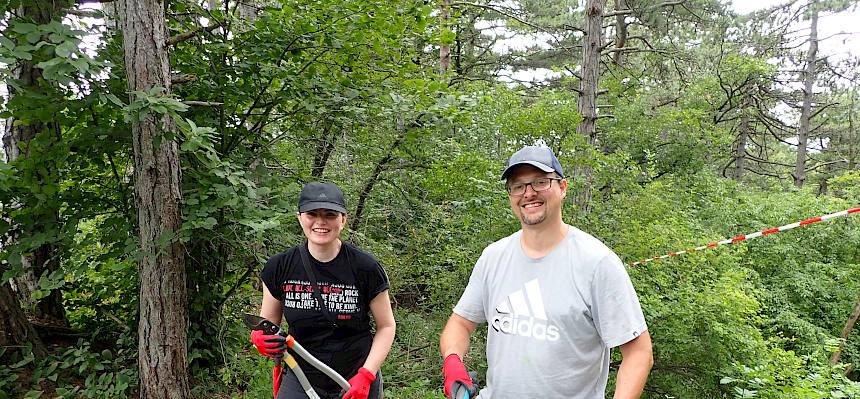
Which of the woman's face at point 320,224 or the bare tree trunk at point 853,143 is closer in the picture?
the woman's face at point 320,224

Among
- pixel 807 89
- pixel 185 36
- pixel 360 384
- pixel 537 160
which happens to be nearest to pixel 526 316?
pixel 537 160

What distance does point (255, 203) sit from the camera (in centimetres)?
390

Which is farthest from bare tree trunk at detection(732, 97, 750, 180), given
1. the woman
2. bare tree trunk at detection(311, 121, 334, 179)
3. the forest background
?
the woman

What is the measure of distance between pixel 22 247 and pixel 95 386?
1.24 metres

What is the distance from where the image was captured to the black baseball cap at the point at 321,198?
2525mm

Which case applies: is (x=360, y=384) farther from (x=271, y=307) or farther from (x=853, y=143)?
(x=853, y=143)

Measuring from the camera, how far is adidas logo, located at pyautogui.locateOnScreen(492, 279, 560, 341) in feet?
5.77

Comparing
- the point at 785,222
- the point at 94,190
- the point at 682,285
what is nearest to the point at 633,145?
the point at 785,222

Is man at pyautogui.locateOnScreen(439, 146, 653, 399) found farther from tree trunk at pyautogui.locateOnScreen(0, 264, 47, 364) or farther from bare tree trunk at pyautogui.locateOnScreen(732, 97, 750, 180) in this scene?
bare tree trunk at pyautogui.locateOnScreen(732, 97, 750, 180)

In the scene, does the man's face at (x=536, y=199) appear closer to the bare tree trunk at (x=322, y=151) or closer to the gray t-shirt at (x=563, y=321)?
the gray t-shirt at (x=563, y=321)

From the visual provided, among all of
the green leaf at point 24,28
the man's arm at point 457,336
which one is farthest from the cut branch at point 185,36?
the man's arm at point 457,336

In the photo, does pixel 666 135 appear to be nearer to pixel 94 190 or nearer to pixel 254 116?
pixel 254 116

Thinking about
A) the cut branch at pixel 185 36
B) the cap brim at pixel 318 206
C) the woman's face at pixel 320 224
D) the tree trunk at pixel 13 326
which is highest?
the cut branch at pixel 185 36

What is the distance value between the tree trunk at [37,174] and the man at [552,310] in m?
3.28
